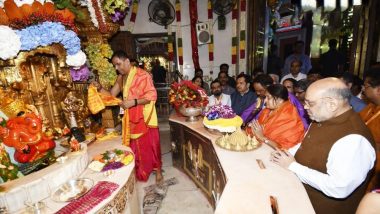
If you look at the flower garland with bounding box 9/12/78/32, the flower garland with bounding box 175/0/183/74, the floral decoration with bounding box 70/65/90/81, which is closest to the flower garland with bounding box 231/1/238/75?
the flower garland with bounding box 175/0/183/74

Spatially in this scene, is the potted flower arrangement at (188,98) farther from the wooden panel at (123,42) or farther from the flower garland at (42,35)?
the wooden panel at (123,42)

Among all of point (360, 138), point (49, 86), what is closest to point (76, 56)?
point (49, 86)

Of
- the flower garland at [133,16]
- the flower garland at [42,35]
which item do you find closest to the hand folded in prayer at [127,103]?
the flower garland at [42,35]

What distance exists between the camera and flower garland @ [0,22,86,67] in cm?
254

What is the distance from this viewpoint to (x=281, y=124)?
2.75 metres

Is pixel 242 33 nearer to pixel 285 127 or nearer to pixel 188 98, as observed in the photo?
pixel 188 98

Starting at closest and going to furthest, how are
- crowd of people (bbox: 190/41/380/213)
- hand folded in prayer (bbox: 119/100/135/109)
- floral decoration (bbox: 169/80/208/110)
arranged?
1. crowd of people (bbox: 190/41/380/213)
2. hand folded in prayer (bbox: 119/100/135/109)
3. floral decoration (bbox: 169/80/208/110)

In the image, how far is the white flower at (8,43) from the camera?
2482 millimetres

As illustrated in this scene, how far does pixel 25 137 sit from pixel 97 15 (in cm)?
337

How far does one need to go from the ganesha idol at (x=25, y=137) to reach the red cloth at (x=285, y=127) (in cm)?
262

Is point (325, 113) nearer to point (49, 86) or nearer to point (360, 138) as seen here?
point (360, 138)

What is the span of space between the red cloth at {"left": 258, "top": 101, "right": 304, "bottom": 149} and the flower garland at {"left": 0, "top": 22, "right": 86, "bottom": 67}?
3016 millimetres

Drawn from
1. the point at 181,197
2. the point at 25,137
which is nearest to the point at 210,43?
the point at 181,197

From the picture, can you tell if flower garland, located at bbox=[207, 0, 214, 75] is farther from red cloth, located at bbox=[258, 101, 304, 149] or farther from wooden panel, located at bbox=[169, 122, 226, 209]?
red cloth, located at bbox=[258, 101, 304, 149]
